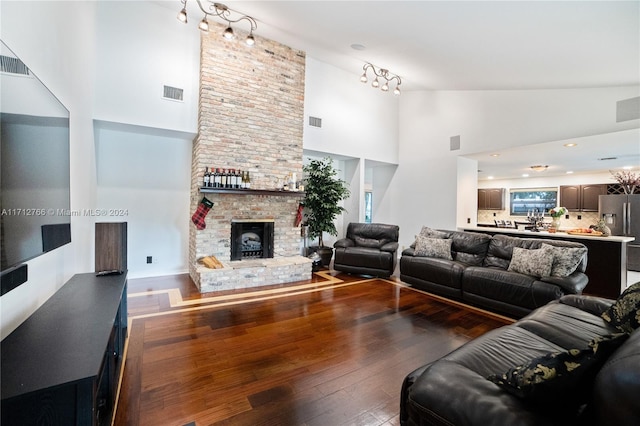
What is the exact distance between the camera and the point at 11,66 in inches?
48.1

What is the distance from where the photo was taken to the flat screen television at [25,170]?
45.8 inches

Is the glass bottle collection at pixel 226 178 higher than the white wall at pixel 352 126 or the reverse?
the reverse

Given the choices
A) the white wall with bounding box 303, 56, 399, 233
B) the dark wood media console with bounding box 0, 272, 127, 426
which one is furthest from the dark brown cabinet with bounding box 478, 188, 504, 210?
the dark wood media console with bounding box 0, 272, 127, 426

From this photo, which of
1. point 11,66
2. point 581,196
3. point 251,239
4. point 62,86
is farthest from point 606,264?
point 62,86

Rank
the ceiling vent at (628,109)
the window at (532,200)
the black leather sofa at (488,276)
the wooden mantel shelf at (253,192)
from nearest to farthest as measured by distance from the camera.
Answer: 1. the black leather sofa at (488,276)
2. the ceiling vent at (628,109)
3. the wooden mantel shelf at (253,192)
4. the window at (532,200)

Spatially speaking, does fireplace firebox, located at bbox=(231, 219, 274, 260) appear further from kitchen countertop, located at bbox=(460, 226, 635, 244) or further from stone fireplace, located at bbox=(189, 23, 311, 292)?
kitchen countertop, located at bbox=(460, 226, 635, 244)

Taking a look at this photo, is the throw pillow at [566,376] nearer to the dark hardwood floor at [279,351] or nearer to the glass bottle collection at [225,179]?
the dark hardwood floor at [279,351]

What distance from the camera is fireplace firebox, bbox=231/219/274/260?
4930mm

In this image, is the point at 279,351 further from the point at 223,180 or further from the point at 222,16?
the point at 222,16

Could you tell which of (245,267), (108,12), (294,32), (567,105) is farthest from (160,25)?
(567,105)


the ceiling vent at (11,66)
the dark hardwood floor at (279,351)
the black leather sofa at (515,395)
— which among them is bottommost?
the dark hardwood floor at (279,351)

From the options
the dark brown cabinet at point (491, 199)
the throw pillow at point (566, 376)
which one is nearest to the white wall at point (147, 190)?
the throw pillow at point (566, 376)

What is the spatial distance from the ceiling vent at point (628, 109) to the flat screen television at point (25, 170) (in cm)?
603

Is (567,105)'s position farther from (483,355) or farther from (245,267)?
(245,267)
